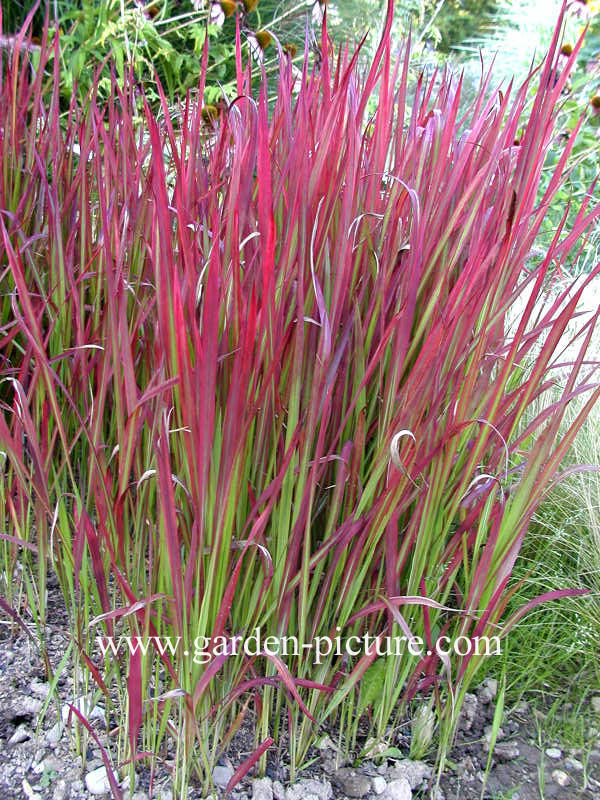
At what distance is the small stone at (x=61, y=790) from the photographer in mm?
901

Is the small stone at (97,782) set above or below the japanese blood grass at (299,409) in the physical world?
below

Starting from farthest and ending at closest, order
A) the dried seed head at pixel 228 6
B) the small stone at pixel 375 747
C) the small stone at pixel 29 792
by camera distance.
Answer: the dried seed head at pixel 228 6 → the small stone at pixel 375 747 → the small stone at pixel 29 792

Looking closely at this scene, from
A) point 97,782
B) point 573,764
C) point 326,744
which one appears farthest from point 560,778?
point 97,782

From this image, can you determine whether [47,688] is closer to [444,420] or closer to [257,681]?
[257,681]

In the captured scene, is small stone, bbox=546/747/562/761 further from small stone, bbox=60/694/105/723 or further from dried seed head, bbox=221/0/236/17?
dried seed head, bbox=221/0/236/17

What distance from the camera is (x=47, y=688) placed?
41.2 inches

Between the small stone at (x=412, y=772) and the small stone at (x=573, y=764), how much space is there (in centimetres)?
25

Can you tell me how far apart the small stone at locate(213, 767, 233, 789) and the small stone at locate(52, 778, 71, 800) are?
0.63ft

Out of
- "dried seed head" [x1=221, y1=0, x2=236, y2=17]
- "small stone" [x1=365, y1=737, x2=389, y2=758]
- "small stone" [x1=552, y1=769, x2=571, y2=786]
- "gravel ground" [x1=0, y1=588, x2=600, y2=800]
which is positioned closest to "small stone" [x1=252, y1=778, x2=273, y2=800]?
"gravel ground" [x1=0, y1=588, x2=600, y2=800]

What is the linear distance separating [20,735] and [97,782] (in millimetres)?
141

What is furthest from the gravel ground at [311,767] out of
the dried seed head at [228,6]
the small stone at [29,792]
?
the dried seed head at [228,6]

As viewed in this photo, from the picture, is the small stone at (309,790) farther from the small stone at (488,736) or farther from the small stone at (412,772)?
the small stone at (488,736)

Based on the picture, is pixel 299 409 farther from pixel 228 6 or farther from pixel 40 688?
pixel 228 6

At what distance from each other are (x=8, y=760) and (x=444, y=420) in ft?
2.48
